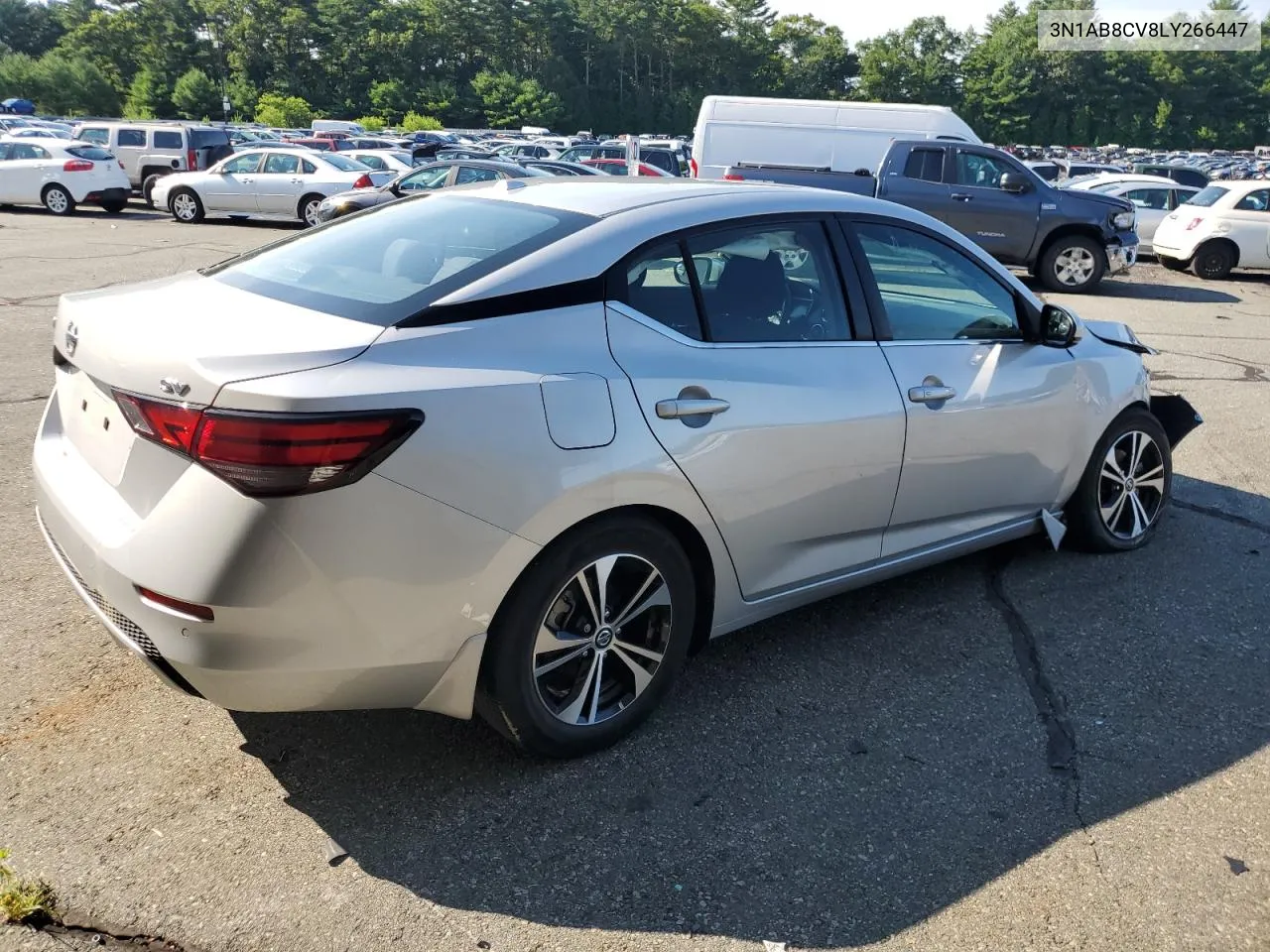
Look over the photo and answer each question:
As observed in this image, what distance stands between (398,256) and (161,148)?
24.7 m

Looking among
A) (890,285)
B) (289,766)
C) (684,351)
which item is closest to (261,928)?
(289,766)

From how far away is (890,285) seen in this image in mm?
3900

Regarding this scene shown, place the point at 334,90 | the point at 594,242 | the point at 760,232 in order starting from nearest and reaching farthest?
the point at 594,242 → the point at 760,232 → the point at 334,90

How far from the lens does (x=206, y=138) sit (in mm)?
24938

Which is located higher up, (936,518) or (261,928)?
(936,518)

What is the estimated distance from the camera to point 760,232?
360cm

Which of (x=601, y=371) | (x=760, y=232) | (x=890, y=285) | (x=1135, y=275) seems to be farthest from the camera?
(x=1135, y=275)

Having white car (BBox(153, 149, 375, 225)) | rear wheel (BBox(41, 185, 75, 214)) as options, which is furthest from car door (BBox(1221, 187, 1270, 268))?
rear wheel (BBox(41, 185, 75, 214))

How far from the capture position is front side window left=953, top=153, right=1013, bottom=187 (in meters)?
15.1

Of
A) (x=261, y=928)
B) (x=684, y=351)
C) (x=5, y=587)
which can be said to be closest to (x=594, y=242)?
(x=684, y=351)

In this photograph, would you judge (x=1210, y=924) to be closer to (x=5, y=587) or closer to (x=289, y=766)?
(x=289, y=766)

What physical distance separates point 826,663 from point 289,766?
6.03ft

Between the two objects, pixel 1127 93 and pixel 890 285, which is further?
pixel 1127 93

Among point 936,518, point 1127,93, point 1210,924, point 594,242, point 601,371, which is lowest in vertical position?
point 1210,924
